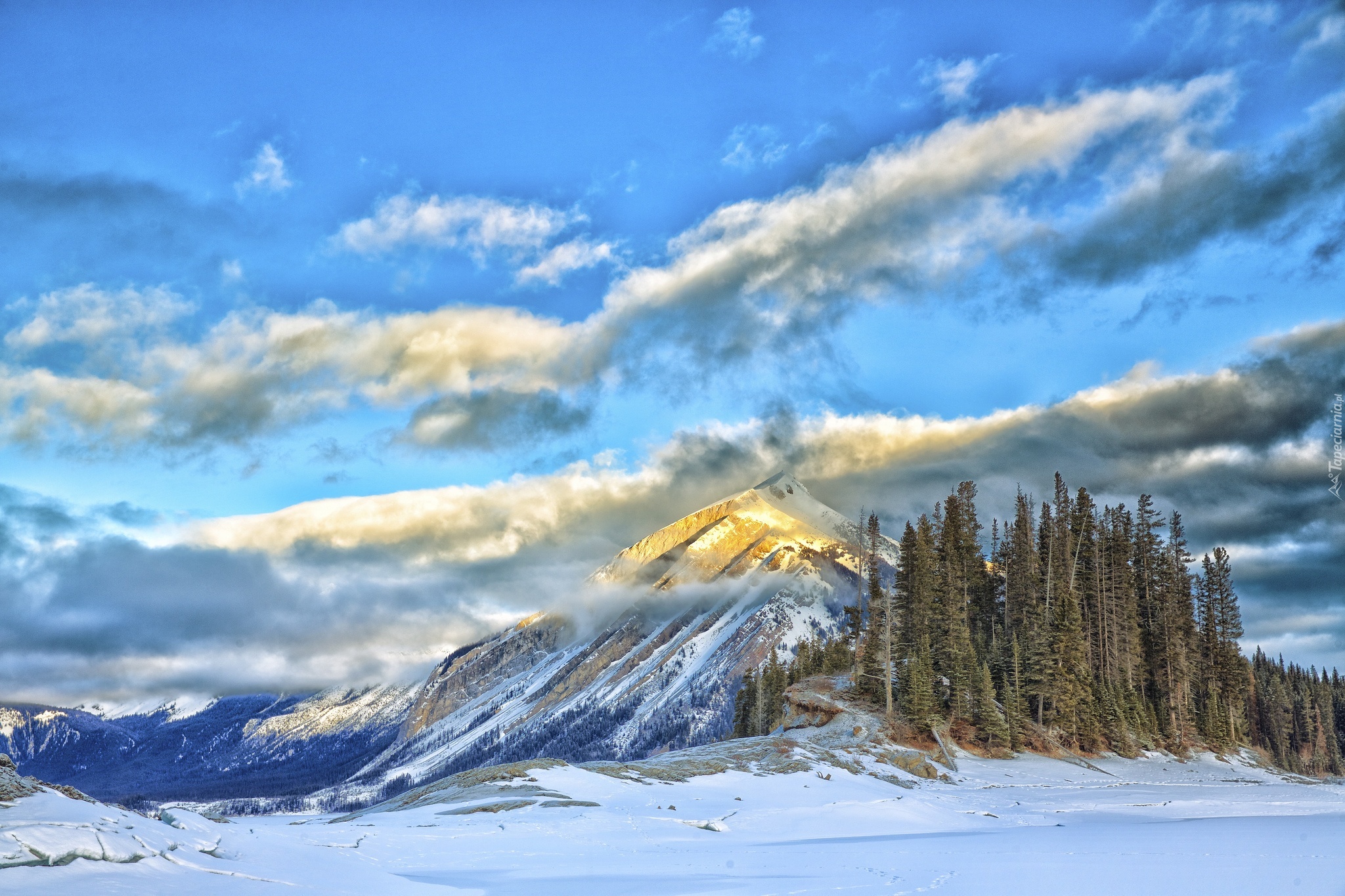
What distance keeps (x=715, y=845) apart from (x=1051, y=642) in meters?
60.7

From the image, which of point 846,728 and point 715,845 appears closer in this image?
point 715,845

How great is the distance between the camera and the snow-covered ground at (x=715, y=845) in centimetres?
1625

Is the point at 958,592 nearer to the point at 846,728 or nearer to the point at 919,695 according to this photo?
the point at 919,695

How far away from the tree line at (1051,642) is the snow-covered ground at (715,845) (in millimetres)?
28485

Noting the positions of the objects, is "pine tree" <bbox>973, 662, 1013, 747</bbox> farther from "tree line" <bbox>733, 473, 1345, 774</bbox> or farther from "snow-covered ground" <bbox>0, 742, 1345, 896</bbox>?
"snow-covered ground" <bbox>0, 742, 1345, 896</bbox>

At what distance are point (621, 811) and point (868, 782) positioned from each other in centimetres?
2175

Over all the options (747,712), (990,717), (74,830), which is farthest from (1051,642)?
(74,830)

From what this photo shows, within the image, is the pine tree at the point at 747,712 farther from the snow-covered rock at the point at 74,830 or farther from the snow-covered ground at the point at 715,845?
the snow-covered rock at the point at 74,830

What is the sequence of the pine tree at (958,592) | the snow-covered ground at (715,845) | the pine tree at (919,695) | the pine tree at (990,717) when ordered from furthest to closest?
the pine tree at (958,592)
the pine tree at (919,695)
the pine tree at (990,717)
the snow-covered ground at (715,845)

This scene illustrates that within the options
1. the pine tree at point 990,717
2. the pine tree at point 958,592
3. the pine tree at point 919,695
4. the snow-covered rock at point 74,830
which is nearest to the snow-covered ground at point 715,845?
the snow-covered rock at point 74,830

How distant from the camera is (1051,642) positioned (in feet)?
253

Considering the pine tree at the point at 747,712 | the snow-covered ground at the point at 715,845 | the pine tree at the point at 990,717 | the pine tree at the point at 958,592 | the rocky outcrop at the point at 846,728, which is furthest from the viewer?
the pine tree at the point at 747,712

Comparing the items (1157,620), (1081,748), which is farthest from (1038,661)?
(1157,620)

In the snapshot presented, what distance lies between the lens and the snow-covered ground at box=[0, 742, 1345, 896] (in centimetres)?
1625
